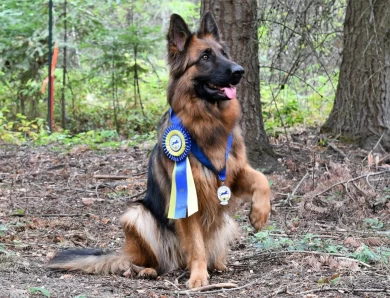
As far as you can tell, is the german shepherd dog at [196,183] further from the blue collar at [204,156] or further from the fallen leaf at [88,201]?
the fallen leaf at [88,201]

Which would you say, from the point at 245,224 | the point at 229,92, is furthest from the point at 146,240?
the point at 245,224

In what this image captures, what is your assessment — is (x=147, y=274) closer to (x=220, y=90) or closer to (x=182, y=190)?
(x=182, y=190)

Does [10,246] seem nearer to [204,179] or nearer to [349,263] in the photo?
[204,179]

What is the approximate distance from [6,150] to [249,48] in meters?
5.49

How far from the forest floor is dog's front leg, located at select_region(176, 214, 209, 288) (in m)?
0.18

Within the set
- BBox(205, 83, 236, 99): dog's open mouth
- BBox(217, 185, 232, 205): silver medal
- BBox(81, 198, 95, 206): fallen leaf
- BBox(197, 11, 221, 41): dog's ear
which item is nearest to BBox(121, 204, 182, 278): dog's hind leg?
BBox(217, 185, 232, 205): silver medal

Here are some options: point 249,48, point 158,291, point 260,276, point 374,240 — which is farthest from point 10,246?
point 249,48

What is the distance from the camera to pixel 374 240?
4.92m

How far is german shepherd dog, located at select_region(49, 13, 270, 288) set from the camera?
14.5ft

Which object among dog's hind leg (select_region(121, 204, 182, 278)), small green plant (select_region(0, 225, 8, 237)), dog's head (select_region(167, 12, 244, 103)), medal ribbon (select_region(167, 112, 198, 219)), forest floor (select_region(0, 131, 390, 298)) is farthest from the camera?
small green plant (select_region(0, 225, 8, 237))

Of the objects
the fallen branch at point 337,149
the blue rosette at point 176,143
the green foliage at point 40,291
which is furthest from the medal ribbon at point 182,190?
the fallen branch at point 337,149

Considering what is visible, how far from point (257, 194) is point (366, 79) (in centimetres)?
458

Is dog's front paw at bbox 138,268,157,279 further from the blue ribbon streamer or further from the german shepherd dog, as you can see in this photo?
the blue ribbon streamer

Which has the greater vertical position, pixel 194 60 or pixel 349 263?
pixel 194 60
